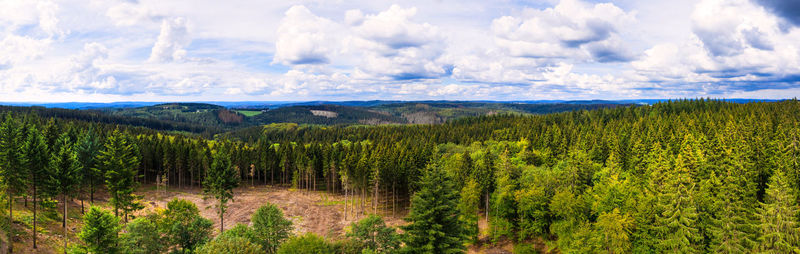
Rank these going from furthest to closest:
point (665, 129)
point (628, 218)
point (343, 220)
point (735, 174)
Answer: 1. point (665, 129)
2. point (343, 220)
3. point (735, 174)
4. point (628, 218)

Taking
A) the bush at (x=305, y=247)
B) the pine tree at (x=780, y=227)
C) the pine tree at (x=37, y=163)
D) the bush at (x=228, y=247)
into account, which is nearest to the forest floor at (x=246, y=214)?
the pine tree at (x=37, y=163)

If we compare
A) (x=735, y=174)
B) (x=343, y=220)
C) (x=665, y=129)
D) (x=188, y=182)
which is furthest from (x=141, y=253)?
Result: (x=665, y=129)

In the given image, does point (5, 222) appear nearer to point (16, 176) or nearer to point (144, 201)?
point (16, 176)

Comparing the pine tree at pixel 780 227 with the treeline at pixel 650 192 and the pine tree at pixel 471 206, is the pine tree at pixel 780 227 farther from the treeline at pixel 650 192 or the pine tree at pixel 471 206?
the pine tree at pixel 471 206

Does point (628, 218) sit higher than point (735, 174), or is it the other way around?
point (735, 174)

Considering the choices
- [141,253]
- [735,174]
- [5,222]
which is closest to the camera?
[141,253]

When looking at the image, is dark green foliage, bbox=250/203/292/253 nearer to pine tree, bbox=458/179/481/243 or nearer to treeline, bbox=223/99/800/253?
treeline, bbox=223/99/800/253
